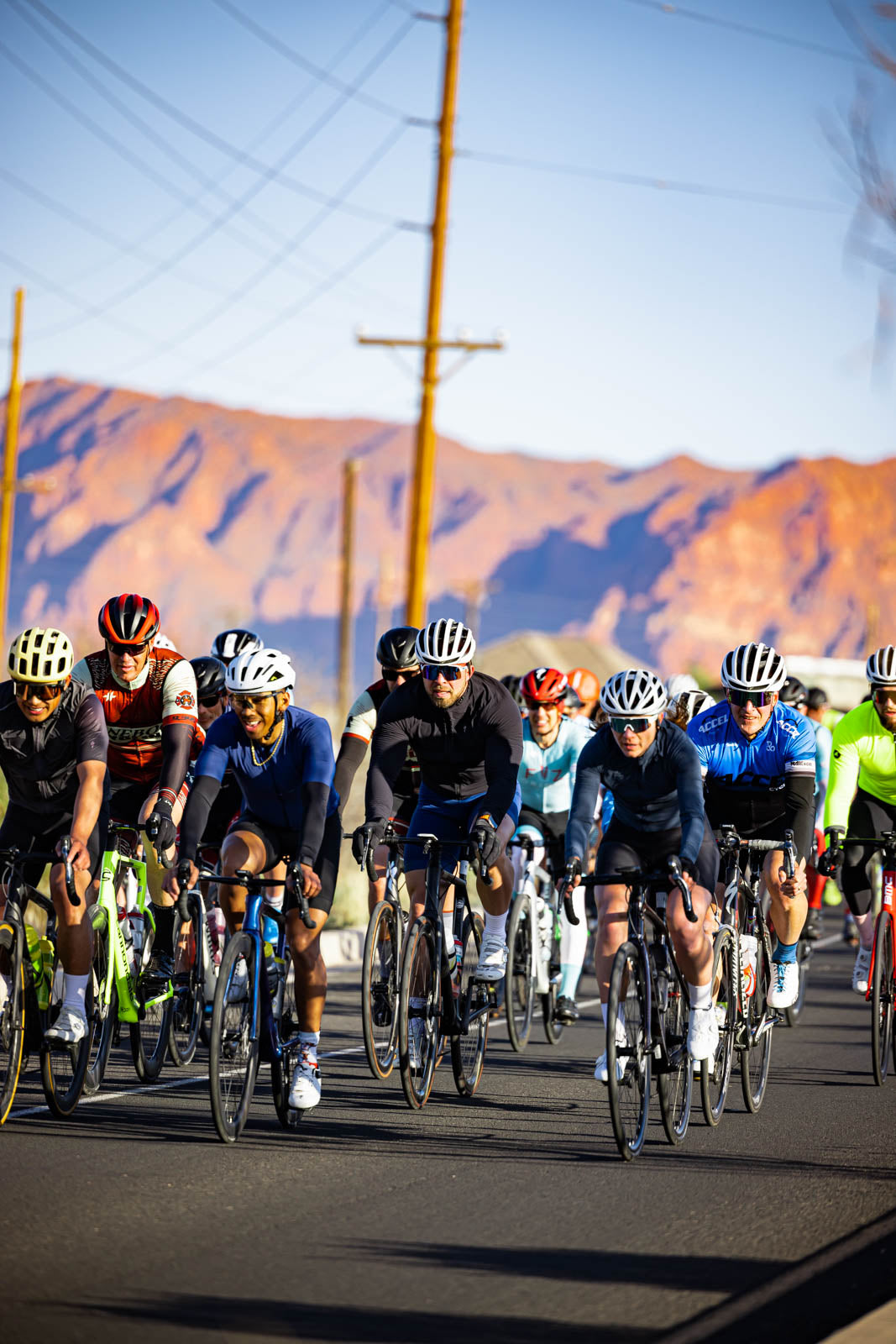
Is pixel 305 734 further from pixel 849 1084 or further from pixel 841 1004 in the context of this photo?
pixel 841 1004

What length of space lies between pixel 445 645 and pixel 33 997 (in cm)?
284

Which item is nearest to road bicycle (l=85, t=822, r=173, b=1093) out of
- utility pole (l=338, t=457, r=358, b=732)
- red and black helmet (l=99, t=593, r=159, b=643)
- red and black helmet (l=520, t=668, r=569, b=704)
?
red and black helmet (l=99, t=593, r=159, b=643)

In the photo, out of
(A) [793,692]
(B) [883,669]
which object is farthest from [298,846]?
(A) [793,692]

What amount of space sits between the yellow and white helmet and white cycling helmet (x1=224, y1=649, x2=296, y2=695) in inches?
30.2

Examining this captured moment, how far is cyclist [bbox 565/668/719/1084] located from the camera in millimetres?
8391

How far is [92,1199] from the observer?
6809 mm

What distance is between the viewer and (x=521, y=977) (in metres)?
12.1

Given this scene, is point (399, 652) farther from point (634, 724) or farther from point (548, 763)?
point (634, 724)

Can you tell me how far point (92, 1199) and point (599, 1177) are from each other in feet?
7.03

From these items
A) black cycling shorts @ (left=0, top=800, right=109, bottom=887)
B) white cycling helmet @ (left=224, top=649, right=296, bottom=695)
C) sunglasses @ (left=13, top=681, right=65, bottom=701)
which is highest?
white cycling helmet @ (left=224, top=649, right=296, bottom=695)

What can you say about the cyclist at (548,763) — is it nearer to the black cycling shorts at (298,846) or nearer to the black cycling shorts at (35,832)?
the black cycling shorts at (298,846)

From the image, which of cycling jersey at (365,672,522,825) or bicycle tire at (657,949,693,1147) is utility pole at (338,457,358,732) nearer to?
cycling jersey at (365,672,522,825)

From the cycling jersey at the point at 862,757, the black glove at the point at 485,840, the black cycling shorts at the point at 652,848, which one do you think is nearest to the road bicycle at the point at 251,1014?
the black glove at the point at 485,840

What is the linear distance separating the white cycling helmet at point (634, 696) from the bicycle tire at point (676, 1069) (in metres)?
1.15
